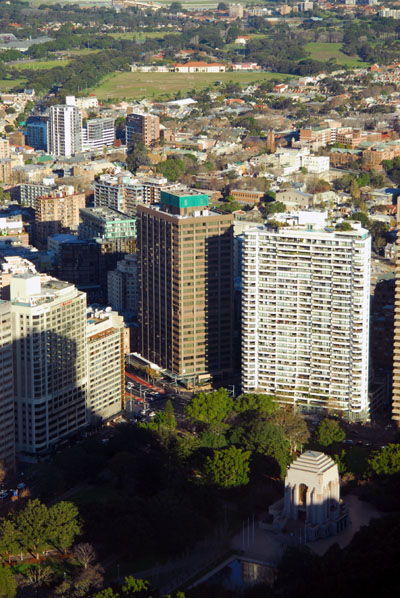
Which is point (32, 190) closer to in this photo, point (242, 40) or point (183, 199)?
point (183, 199)

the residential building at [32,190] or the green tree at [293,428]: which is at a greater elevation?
the residential building at [32,190]

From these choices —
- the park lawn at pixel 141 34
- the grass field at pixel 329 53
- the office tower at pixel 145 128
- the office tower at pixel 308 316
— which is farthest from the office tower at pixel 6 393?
the park lawn at pixel 141 34

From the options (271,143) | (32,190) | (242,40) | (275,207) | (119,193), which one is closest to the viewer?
(119,193)

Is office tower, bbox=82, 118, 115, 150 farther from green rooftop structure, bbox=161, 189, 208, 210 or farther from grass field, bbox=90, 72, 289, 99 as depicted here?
green rooftop structure, bbox=161, 189, 208, 210

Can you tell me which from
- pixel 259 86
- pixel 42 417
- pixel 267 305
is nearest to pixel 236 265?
pixel 267 305

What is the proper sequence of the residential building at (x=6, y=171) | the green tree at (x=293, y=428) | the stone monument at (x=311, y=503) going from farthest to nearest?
1. the residential building at (x=6, y=171)
2. the green tree at (x=293, y=428)
3. the stone monument at (x=311, y=503)

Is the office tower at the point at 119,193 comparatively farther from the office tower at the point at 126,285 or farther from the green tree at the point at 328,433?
the green tree at the point at 328,433

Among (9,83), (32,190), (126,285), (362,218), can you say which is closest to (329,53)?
(9,83)
